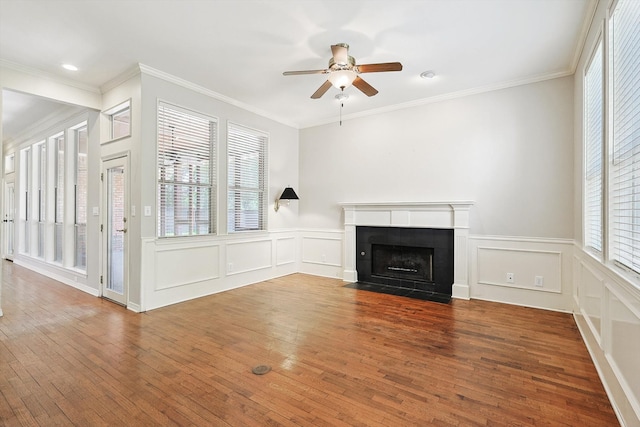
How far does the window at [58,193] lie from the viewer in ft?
18.4

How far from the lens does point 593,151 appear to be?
285 centimetres

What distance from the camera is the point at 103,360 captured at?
2.52 meters

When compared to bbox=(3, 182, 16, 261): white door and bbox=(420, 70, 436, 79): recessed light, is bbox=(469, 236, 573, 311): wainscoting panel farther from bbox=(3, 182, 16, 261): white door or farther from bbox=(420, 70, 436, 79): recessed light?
bbox=(3, 182, 16, 261): white door

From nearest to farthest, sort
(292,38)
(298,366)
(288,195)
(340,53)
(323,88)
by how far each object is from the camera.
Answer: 1. (298,366)
2. (340,53)
3. (292,38)
4. (323,88)
5. (288,195)

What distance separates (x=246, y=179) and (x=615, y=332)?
4.71 meters

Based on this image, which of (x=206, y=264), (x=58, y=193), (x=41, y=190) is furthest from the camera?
(x=41, y=190)

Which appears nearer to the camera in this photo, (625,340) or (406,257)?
(625,340)

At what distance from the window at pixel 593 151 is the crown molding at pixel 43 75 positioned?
18.9 feet

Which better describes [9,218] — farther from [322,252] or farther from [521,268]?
[521,268]

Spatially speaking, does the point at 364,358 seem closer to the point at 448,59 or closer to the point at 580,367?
the point at 580,367

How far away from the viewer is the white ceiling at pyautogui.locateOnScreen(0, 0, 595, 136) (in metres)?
2.63

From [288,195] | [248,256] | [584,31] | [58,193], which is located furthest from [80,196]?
[584,31]

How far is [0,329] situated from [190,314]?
6.09 ft

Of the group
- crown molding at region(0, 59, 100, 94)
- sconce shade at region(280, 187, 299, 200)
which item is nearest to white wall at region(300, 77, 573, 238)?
sconce shade at region(280, 187, 299, 200)
